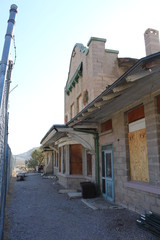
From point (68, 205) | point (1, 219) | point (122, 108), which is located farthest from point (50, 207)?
point (122, 108)

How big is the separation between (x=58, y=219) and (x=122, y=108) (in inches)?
164

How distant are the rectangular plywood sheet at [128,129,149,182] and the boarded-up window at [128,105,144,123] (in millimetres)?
440

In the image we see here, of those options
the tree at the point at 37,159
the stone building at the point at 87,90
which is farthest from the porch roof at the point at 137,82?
the tree at the point at 37,159

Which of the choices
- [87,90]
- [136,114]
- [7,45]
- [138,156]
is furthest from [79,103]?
[7,45]

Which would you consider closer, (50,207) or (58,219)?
(58,219)

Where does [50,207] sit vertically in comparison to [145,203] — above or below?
below

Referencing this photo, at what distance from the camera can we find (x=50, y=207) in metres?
7.38

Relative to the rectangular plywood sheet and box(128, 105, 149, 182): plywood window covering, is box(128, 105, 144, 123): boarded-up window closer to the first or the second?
box(128, 105, 149, 182): plywood window covering

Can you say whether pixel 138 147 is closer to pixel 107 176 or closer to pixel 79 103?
pixel 107 176

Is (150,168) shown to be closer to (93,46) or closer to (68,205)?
(68,205)

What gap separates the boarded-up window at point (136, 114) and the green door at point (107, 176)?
6.05ft

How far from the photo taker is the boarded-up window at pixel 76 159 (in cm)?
1179

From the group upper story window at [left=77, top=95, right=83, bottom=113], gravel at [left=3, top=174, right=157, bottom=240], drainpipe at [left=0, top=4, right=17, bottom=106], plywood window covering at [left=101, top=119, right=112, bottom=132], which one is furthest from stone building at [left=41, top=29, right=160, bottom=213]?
drainpipe at [left=0, top=4, right=17, bottom=106]

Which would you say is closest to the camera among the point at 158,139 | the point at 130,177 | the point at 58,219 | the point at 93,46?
Answer: the point at 158,139
